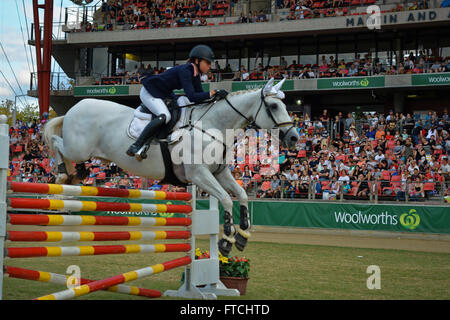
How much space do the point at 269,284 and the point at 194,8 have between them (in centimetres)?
2898

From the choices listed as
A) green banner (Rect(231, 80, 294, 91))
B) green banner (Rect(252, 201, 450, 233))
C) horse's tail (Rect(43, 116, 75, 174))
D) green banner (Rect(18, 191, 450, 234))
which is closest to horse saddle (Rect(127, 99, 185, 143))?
horse's tail (Rect(43, 116, 75, 174))

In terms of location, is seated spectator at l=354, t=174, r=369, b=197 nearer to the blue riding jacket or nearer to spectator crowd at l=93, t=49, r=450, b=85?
spectator crowd at l=93, t=49, r=450, b=85

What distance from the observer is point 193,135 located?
689 centimetres

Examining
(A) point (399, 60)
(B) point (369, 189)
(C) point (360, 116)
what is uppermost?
(A) point (399, 60)

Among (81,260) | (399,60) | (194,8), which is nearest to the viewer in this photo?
(81,260)

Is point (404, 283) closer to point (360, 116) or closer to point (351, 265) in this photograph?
point (351, 265)

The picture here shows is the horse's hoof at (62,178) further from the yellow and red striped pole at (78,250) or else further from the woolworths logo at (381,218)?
the woolworths logo at (381,218)

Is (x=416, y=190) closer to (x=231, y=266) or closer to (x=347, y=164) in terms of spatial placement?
(x=347, y=164)

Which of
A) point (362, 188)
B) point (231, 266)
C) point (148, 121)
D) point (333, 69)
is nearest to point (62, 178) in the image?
point (148, 121)

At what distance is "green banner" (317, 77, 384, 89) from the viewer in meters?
29.0

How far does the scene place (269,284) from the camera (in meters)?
8.59

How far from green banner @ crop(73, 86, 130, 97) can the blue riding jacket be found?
88.3ft

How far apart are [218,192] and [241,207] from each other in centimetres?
57
